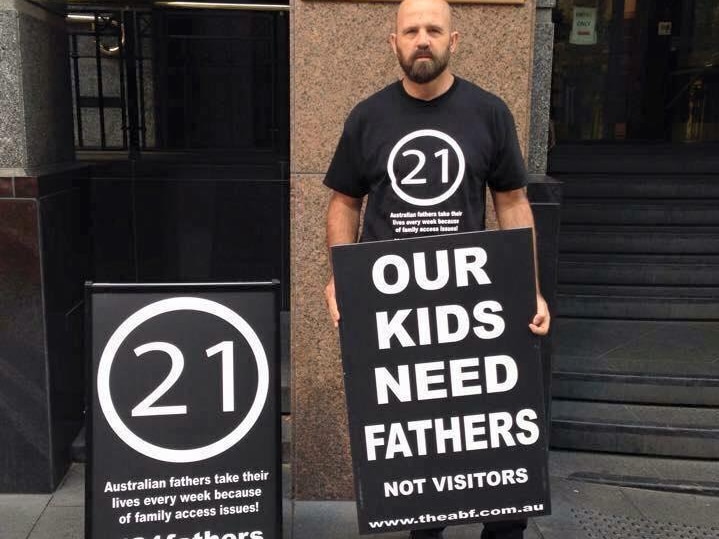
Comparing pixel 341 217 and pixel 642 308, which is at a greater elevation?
pixel 341 217

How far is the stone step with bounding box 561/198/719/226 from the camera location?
709 centimetres

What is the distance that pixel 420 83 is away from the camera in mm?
2830

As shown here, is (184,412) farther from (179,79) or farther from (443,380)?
(179,79)

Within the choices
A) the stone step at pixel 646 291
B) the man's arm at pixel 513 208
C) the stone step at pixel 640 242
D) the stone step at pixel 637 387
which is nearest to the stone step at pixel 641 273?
the stone step at pixel 646 291

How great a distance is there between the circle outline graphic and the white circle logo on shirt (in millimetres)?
781

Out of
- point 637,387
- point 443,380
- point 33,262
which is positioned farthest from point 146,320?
point 637,387

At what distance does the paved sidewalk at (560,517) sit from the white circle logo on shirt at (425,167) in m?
1.75

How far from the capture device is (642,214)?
7.09m

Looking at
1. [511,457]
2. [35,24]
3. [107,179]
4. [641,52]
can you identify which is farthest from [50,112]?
[641,52]

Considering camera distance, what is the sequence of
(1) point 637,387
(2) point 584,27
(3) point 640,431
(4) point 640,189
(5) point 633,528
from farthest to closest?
(2) point 584,27 < (4) point 640,189 < (1) point 637,387 < (3) point 640,431 < (5) point 633,528

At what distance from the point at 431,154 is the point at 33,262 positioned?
2.16 m

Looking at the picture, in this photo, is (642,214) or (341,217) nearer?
(341,217)

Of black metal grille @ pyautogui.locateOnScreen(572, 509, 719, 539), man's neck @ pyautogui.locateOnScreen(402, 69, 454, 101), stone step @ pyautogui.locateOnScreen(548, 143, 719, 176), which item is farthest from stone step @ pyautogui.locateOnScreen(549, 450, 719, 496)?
stone step @ pyautogui.locateOnScreen(548, 143, 719, 176)

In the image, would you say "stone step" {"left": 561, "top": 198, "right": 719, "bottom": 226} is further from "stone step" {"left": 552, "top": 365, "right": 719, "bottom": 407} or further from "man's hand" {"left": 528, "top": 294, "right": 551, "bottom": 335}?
"man's hand" {"left": 528, "top": 294, "right": 551, "bottom": 335}
